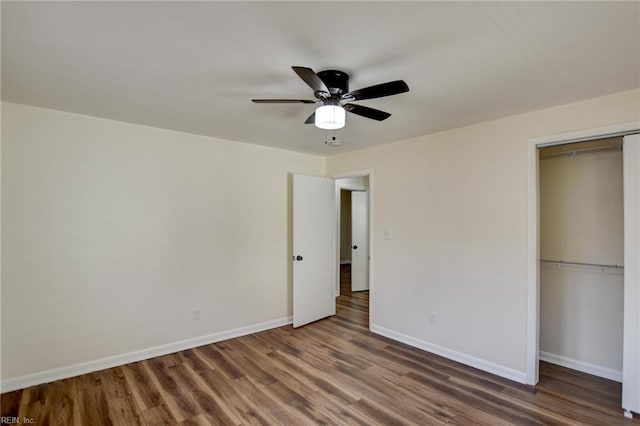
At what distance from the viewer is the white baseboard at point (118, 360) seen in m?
2.72

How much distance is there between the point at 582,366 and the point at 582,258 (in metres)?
1.05

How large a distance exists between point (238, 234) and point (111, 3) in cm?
288

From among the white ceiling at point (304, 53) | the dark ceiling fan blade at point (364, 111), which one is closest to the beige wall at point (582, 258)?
the white ceiling at point (304, 53)

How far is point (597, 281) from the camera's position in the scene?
3.03m

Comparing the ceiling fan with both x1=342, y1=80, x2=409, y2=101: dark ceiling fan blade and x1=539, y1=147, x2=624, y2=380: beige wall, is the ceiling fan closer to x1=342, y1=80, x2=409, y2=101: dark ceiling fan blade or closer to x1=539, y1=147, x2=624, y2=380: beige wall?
x1=342, y1=80, x2=409, y2=101: dark ceiling fan blade

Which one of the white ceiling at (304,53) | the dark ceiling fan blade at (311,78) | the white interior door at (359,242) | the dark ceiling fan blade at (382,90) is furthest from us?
the white interior door at (359,242)

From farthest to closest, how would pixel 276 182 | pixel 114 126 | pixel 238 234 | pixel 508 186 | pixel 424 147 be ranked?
pixel 276 182, pixel 238 234, pixel 424 147, pixel 114 126, pixel 508 186

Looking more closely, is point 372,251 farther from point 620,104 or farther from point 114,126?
point 114,126

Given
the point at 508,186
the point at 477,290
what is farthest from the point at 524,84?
the point at 477,290

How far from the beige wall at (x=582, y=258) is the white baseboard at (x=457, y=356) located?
A: 715mm

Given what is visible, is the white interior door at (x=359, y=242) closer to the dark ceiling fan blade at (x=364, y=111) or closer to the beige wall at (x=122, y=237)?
the beige wall at (x=122, y=237)

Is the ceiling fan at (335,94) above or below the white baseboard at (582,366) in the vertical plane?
above

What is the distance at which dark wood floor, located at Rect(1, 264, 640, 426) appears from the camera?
2350mm

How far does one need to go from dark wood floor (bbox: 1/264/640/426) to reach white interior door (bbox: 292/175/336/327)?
0.97 metres
